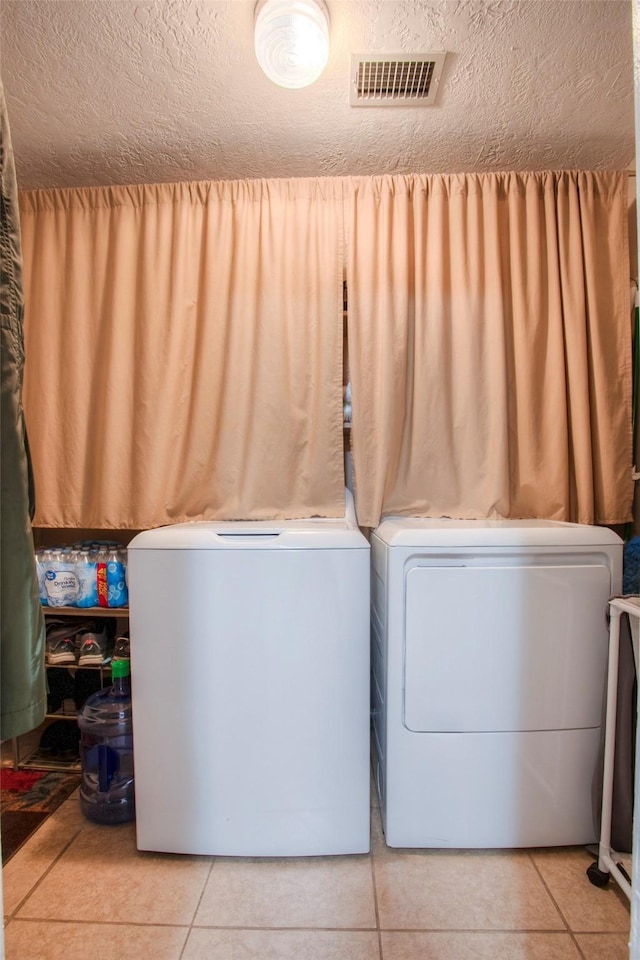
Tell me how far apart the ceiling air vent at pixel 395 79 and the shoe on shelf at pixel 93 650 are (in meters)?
2.08

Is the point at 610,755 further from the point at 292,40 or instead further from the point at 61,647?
the point at 292,40

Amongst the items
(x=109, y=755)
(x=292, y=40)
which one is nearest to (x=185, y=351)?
(x=292, y=40)

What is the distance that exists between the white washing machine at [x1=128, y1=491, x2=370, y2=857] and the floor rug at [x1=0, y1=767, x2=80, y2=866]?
577 mm

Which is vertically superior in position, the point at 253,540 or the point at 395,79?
the point at 395,79

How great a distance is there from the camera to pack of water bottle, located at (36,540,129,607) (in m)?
1.69

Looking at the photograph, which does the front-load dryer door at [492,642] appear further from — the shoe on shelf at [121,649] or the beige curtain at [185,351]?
the shoe on shelf at [121,649]

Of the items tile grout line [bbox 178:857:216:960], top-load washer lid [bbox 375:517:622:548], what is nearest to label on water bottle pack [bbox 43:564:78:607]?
tile grout line [bbox 178:857:216:960]

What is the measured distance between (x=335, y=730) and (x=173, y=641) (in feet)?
1.76

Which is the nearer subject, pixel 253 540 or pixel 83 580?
pixel 253 540

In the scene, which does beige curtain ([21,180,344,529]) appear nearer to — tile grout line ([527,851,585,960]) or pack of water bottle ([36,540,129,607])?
pack of water bottle ([36,540,129,607])

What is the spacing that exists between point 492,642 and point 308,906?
0.85 meters

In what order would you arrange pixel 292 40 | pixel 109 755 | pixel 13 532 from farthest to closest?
pixel 109 755
pixel 292 40
pixel 13 532

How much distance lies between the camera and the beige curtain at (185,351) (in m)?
1.72

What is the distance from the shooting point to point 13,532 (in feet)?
2.21
